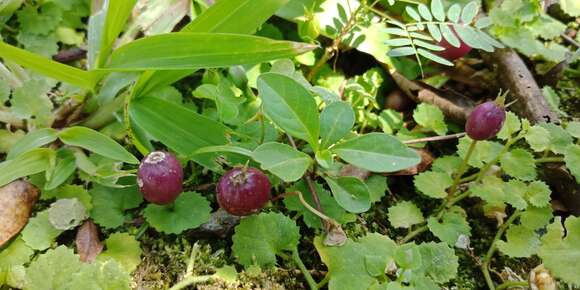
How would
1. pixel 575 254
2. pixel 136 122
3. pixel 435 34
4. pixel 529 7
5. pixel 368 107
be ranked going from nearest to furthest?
pixel 575 254 → pixel 136 122 → pixel 435 34 → pixel 368 107 → pixel 529 7

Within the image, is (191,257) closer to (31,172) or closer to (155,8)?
(31,172)

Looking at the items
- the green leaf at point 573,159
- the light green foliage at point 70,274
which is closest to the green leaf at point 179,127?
the light green foliage at point 70,274

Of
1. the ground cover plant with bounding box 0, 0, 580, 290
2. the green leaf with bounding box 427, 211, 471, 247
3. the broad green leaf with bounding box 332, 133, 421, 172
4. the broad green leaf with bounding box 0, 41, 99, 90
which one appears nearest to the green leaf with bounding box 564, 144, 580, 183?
the ground cover plant with bounding box 0, 0, 580, 290

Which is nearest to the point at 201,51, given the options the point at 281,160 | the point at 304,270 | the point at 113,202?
the point at 281,160

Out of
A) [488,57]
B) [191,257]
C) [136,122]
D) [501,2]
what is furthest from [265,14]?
[501,2]

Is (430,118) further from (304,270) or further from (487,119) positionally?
(304,270)
